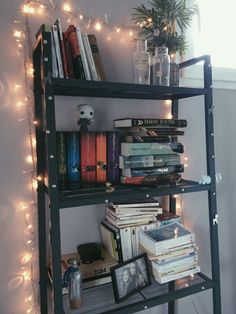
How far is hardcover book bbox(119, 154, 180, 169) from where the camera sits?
3.64ft

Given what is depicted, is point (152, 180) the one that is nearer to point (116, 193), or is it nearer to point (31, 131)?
point (116, 193)

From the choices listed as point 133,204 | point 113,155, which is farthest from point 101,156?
point 133,204

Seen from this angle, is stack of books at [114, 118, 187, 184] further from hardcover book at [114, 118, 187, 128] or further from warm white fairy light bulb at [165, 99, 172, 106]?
warm white fairy light bulb at [165, 99, 172, 106]

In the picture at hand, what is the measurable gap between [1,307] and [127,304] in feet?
1.76

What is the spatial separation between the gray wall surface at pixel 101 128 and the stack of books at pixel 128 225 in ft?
0.43

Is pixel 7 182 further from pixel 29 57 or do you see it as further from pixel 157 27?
pixel 157 27

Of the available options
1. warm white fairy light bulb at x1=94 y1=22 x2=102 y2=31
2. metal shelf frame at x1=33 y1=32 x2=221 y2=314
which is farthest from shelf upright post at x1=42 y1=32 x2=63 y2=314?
warm white fairy light bulb at x1=94 y1=22 x2=102 y2=31

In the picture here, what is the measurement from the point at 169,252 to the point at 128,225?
20cm

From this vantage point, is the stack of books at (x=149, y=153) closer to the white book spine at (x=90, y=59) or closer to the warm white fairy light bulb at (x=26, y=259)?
the white book spine at (x=90, y=59)

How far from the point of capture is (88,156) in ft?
3.61

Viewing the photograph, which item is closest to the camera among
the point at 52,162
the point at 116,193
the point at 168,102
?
the point at 52,162

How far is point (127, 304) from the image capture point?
104cm

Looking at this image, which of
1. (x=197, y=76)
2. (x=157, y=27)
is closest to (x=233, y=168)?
(x=197, y=76)

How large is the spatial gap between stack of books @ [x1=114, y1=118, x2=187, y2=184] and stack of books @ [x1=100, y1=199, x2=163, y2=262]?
0.14 m
